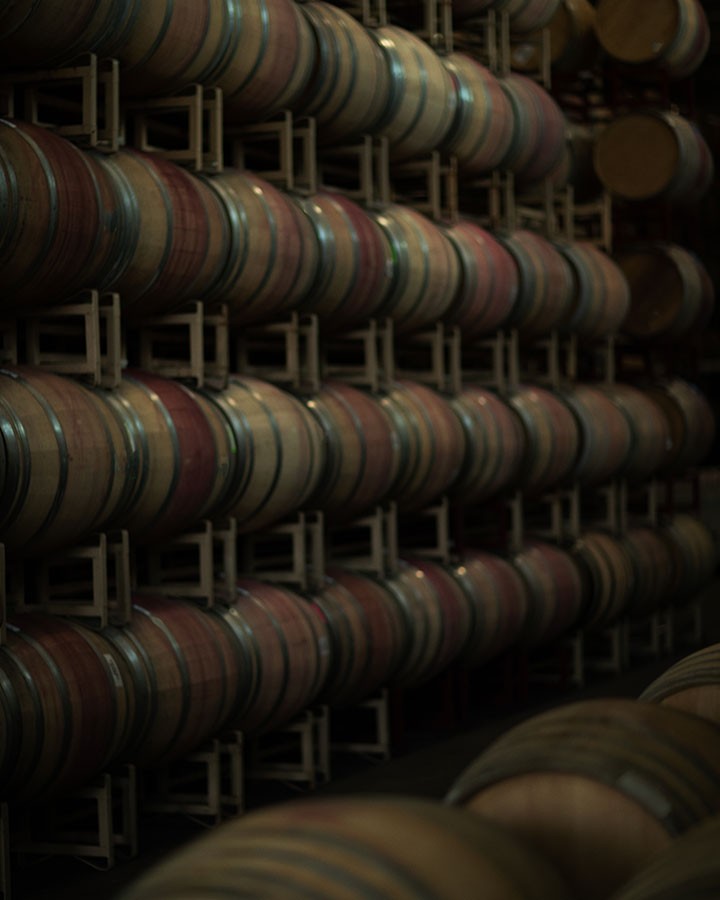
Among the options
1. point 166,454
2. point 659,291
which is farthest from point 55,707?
point 659,291

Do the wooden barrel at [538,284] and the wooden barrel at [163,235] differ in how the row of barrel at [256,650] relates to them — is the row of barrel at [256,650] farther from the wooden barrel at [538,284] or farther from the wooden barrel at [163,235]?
the wooden barrel at [538,284]

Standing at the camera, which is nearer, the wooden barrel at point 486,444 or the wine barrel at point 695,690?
the wine barrel at point 695,690

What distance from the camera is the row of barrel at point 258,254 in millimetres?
5926

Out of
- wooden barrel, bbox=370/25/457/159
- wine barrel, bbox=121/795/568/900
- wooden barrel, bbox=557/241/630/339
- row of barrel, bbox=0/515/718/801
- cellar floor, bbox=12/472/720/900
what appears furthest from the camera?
wooden barrel, bbox=557/241/630/339

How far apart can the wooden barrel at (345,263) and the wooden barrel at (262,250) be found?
11 centimetres

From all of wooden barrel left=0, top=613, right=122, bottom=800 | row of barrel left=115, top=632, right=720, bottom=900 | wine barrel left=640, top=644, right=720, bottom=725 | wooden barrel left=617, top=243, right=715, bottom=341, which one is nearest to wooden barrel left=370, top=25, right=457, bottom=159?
wooden barrel left=617, top=243, right=715, bottom=341

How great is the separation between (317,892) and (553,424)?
8.69m

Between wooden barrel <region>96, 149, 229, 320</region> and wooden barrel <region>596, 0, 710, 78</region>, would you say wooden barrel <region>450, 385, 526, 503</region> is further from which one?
wooden barrel <region>596, 0, 710, 78</region>

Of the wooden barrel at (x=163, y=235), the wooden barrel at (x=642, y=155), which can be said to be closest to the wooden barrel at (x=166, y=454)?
the wooden barrel at (x=163, y=235)

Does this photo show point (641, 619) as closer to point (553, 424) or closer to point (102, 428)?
point (553, 424)

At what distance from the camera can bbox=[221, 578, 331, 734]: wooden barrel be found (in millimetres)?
7109

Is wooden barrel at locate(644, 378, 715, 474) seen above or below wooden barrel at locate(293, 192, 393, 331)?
below

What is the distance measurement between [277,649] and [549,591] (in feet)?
11.5

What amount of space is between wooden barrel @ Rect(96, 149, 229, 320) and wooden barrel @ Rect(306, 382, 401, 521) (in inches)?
45.0
